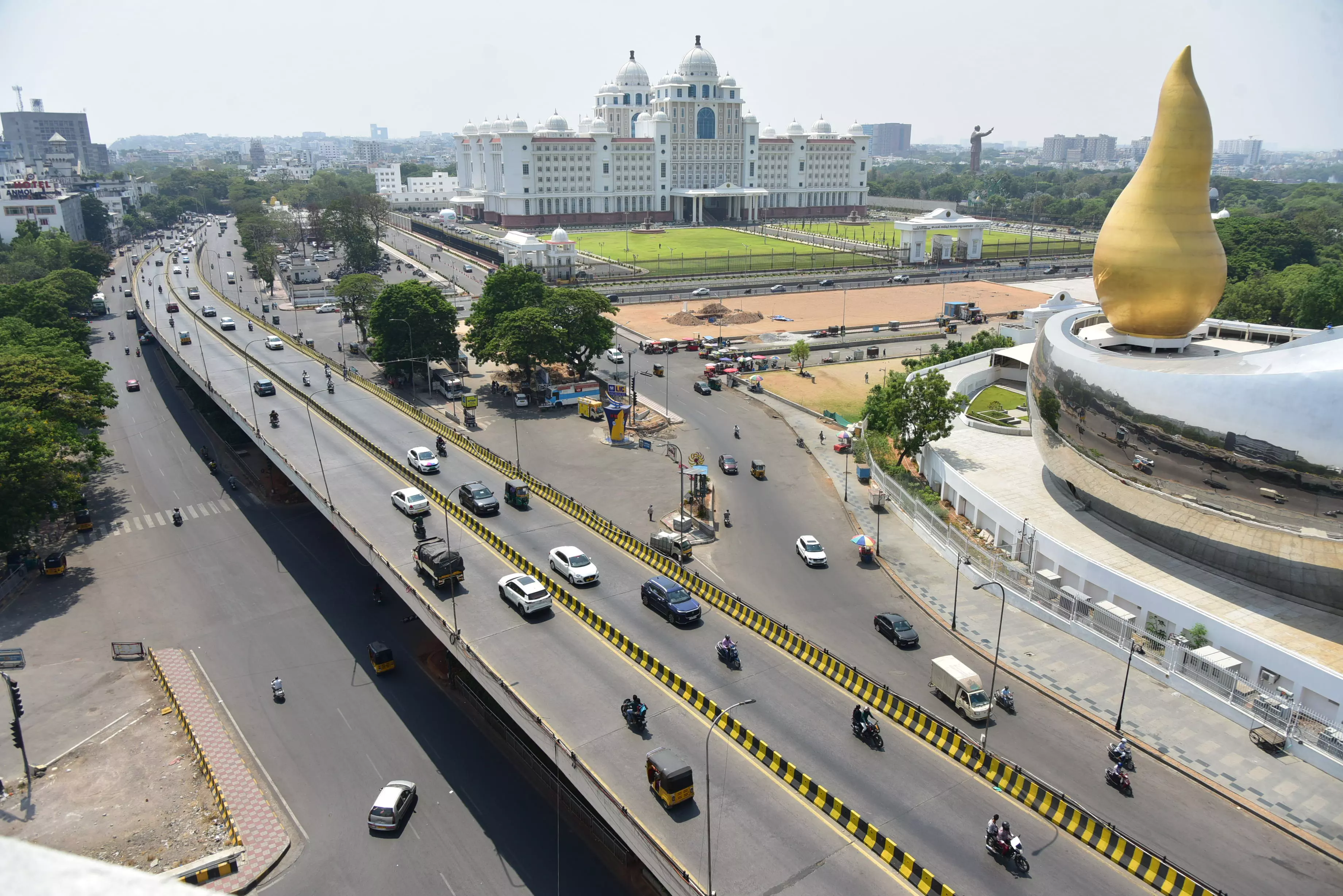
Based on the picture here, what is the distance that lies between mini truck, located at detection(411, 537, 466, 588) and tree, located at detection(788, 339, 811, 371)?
196 ft

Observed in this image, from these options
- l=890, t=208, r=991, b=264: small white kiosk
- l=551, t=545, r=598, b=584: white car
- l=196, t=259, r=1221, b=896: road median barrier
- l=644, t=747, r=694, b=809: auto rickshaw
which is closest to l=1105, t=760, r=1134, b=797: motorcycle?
l=196, t=259, r=1221, b=896: road median barrier

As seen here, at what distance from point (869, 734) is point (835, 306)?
10849cm

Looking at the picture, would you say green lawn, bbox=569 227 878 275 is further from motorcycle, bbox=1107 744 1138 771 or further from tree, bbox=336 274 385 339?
motorcycle, bbox=1107 744 1138 771

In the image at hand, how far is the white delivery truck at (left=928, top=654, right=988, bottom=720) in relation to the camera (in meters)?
37.7

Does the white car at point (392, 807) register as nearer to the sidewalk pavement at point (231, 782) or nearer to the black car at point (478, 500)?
the sidewalk pavement at point (231, 782)

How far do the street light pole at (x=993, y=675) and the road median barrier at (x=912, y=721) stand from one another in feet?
3.13

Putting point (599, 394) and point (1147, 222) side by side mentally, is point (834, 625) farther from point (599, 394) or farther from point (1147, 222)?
point (599, 394)

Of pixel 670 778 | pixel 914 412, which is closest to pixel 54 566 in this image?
pixel 670 778

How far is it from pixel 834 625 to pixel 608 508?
20681mm

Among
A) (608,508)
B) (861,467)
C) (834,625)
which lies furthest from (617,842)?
(861,467)

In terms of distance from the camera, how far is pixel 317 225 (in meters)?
189

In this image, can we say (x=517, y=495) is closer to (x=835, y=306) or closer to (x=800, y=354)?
(x=800, y=354)

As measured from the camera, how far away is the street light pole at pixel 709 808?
25.6 metres

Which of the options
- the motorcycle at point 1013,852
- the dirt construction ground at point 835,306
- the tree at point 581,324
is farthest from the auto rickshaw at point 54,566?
the dirt construction ground at point 835,306
